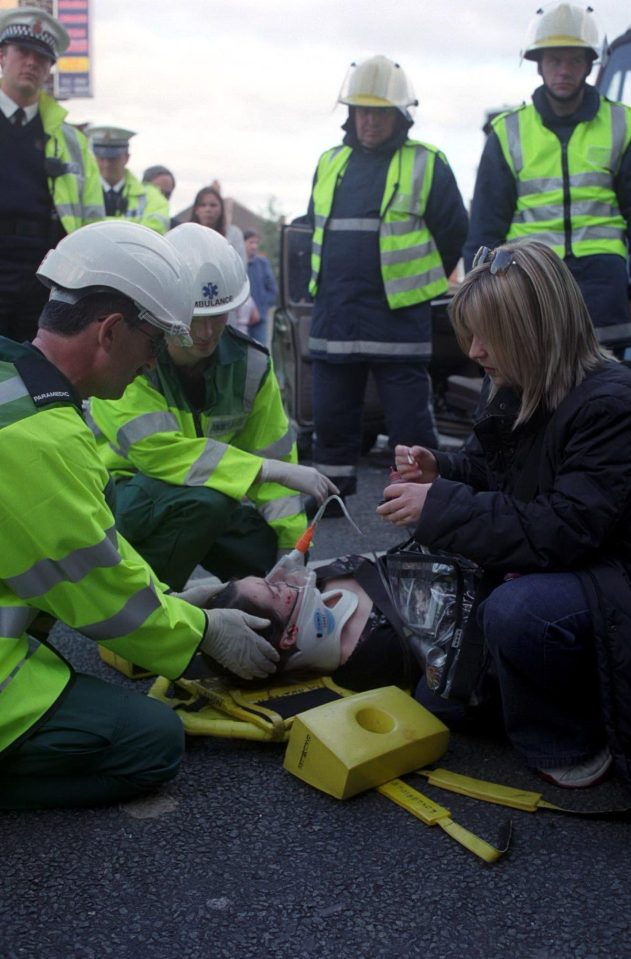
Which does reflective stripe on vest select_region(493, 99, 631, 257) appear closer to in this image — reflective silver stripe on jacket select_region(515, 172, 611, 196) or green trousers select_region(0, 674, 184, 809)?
reflective silver stripe on jacket select_region(515, 172, 611, 196)

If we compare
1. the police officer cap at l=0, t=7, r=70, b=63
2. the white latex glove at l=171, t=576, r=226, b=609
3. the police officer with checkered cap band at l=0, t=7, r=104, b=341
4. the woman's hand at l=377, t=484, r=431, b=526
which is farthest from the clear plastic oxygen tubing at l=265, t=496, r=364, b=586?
the police officer cap at l=0, t=7, r=70, b=63

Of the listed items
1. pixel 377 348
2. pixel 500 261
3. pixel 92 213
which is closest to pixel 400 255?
pixel 377 348

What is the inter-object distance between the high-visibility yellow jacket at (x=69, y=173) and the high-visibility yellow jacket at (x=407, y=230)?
46.9 inches

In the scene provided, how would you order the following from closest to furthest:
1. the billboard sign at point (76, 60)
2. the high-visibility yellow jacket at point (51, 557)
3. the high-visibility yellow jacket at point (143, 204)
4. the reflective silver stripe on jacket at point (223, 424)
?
the high-visibility yellow jacket at point (51, 557)
the reflective silver stripe on jacket at point (223, 424)
the high-visibility yellow jacket at point (143, 204)
the billboard sign at point (76, 60)

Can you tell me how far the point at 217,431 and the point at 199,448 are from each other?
0.24m

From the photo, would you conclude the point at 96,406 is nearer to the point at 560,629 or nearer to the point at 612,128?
the point at 560,629

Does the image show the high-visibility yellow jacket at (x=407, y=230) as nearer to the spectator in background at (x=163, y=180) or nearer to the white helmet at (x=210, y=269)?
the white helmet at (x=210, y=269)

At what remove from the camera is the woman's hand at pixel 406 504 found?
8.16 ft

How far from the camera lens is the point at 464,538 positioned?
243 centimetres

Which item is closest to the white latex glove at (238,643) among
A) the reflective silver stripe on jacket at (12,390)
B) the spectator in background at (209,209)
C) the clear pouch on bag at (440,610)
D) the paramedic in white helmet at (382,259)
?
the clear pouch on bag at (440,610)

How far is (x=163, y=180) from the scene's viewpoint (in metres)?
9.23

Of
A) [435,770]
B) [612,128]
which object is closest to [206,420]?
[435,770]

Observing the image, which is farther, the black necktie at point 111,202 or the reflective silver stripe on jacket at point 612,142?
the black necktie at point 111,202

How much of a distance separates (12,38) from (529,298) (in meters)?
3.38
